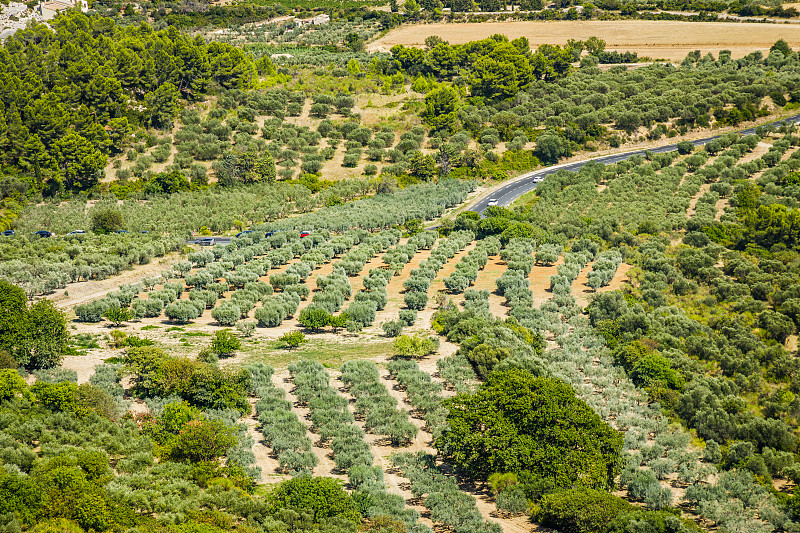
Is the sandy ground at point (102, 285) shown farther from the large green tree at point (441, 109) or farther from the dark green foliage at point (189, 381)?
the large green tree at point (441, 109)

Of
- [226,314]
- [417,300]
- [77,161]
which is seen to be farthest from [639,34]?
[226,314]

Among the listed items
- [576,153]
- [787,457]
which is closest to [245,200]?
[576,153]

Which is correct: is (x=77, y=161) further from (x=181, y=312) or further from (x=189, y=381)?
(x=189, y=381)

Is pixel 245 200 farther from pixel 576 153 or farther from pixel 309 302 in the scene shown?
pixel 576 153

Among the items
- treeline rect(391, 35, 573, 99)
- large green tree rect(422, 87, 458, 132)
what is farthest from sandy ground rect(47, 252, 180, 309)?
treeline rect(391, 35, 573, 99)

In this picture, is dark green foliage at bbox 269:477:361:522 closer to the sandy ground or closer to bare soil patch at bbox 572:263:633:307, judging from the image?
the sandy ground

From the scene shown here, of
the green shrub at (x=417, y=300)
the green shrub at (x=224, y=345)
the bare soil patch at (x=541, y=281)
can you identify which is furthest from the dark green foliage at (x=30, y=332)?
the bare soil patch at (x=541, y=281)
